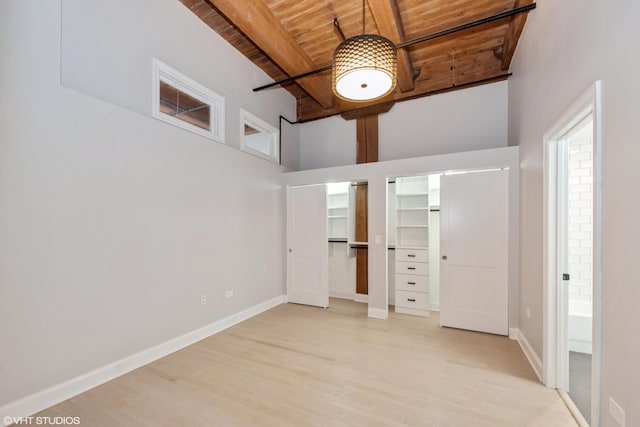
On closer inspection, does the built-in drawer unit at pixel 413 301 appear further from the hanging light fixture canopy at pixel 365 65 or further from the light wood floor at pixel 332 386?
the hanging light fixture canopy at pixel 365 65

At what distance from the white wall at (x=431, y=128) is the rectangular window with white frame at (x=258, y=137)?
0.91 metres

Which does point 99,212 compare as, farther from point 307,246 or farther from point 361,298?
point 361,298

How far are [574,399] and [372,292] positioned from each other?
235cm

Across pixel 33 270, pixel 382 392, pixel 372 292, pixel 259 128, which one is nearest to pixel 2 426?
pixel 33 270

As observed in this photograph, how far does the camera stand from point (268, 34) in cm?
338

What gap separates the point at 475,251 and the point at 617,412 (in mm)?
2297

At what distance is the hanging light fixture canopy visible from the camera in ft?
6.21

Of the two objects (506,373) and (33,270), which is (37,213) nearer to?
(33,270)

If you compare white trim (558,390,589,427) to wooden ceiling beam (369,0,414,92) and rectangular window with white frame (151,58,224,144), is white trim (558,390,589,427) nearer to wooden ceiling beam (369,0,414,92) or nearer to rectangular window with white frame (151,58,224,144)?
wooden ceiling beam (369,0,414,92)

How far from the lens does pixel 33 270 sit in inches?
80.3

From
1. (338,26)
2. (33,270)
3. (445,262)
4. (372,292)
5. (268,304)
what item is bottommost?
(268,304)

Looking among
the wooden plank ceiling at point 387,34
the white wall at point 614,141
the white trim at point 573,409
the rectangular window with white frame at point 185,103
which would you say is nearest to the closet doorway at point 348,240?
the wooden plank ceiling at point 387,34

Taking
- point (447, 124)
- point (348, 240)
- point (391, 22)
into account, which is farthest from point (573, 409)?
point (391, 22)

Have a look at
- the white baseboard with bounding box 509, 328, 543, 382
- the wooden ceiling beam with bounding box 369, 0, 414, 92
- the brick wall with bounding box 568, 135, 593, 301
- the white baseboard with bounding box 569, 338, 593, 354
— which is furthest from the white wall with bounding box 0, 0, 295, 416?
the brick wall with bounding box 568, 135, 593, 301
